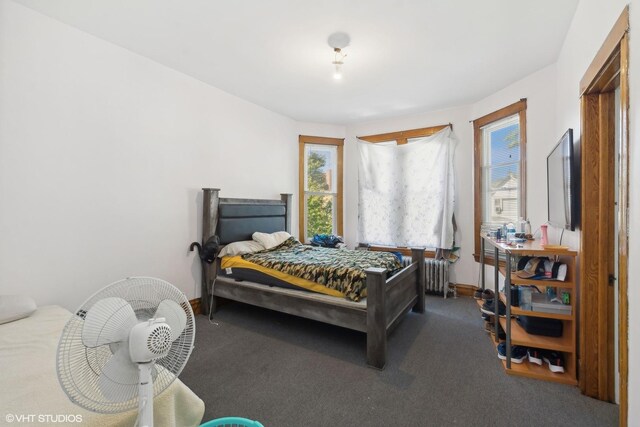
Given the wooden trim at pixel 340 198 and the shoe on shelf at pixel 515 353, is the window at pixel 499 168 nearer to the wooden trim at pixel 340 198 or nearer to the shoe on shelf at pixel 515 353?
the shoe on shelf at pixel 515 353

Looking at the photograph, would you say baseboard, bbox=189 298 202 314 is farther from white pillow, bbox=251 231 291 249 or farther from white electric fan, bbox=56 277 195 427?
white electric fan, bbox=56 277 195 427

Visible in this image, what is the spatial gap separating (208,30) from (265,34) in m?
0.47

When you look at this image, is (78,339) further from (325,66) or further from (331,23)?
(325,66)

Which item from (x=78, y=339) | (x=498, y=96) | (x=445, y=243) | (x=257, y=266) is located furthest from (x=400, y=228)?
(x=78, y=339)

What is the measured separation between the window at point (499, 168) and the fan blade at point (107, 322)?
379 cm

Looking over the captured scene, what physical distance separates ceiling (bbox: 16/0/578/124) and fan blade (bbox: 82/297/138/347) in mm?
2129

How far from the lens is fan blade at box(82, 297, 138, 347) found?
2.68 ft

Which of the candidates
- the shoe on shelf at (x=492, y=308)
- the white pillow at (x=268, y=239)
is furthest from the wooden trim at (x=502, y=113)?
the white pillow at (x=268, y=239)

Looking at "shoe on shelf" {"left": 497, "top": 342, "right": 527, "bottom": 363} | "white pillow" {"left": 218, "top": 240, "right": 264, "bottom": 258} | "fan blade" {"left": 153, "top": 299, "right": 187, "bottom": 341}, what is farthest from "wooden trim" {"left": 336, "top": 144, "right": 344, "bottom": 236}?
"fan blade" {"left": 153, "top": 299, "right": 187, "bottom": 341}

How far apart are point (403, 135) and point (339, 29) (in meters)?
2.48

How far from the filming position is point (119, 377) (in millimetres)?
839

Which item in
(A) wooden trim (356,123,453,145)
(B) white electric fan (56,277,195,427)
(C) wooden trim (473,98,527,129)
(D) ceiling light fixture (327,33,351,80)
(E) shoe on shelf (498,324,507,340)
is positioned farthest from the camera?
(A) wooden trim (356,123,453,145)

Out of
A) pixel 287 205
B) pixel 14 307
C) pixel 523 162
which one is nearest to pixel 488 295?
pixel 523 162

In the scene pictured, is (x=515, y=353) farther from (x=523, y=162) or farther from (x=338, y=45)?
(x=338, y=45)
